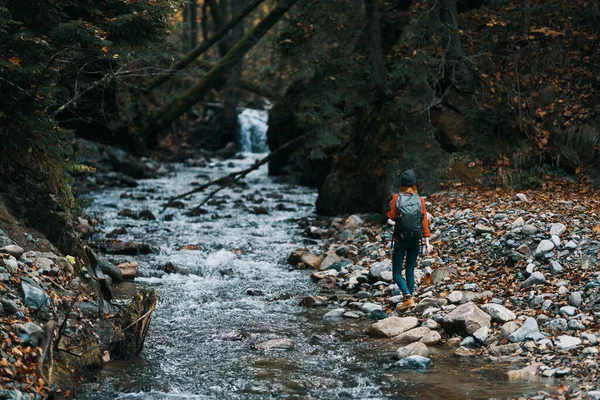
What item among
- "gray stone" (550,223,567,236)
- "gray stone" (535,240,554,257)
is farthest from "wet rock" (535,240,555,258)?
"gray stone" (550,223,567,236)

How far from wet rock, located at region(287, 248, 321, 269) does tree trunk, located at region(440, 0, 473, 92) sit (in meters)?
5.78

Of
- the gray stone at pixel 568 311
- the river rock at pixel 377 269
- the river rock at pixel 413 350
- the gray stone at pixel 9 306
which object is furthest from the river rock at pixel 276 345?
the gray stone at pixel 568 311

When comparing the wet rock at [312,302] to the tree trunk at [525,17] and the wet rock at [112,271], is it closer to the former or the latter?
the wet rock at [112,271]

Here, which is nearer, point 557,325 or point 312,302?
point 557,325

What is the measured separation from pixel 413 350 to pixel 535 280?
2415 mm

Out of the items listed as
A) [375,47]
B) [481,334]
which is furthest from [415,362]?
[375,47]

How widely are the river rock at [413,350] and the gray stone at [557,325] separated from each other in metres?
1.46

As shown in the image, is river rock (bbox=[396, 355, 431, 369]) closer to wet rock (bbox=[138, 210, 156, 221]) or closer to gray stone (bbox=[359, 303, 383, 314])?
gray stone (bbox=[359, 303, 383, 314])

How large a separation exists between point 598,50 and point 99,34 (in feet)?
38.5

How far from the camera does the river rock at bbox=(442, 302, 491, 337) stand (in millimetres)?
7773

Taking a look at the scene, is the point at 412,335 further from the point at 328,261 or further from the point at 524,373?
the point at 328,261

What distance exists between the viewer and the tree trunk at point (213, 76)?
18078mm

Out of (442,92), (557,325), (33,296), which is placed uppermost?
(442,92)

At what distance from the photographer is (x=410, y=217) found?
8.69 meters
